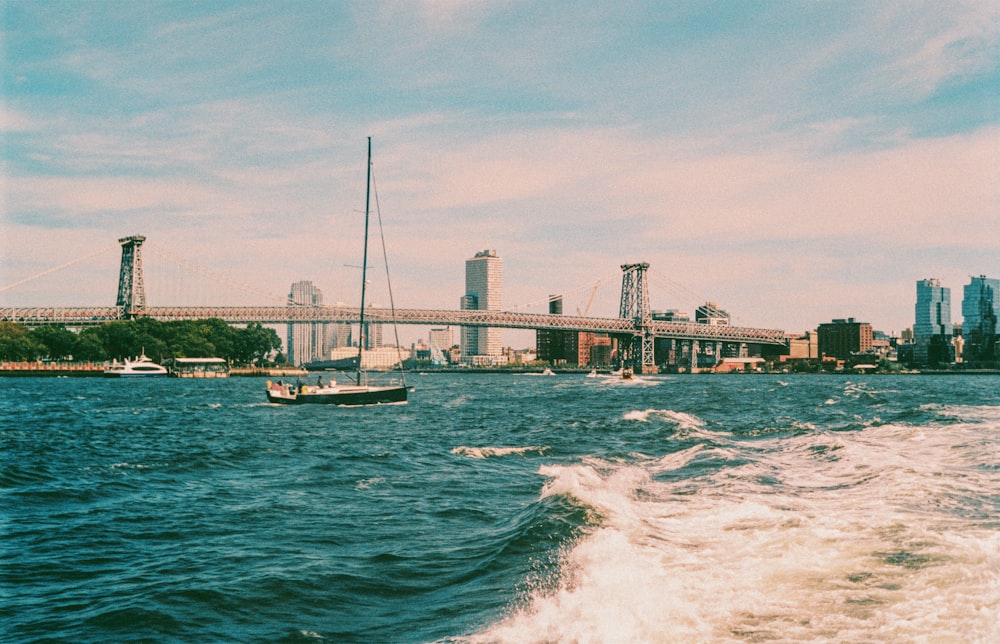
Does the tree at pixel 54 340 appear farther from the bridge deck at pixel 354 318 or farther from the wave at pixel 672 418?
the wave at pixel 672 418

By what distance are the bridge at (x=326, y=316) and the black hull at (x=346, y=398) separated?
91.5 m

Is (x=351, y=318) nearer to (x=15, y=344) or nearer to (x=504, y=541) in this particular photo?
(x=15, y=344)

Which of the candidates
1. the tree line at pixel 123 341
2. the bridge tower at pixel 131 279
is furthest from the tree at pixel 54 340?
the bridge tower at pixel 131 279

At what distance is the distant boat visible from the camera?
424ft

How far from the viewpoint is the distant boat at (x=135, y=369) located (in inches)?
5084

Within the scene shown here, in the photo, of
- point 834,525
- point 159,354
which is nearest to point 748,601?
point 834,525

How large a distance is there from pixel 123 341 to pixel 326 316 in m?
35.2

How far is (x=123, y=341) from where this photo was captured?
447 feet

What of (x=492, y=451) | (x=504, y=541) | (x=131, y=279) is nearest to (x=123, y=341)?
(x=131, y=279)

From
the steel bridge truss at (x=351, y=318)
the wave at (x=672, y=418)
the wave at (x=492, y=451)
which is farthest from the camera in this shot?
the steel bridge truss at (x=351, y=318)

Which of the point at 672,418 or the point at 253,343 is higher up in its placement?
the point at 253,343

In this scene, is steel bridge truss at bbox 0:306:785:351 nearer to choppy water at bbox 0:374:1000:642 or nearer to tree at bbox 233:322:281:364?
tree at bbox 233:322:281:364

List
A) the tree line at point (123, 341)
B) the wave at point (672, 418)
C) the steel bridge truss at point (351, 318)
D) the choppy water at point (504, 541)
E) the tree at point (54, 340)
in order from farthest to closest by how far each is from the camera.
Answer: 1. the steel bridge truss at point (351, 318)
2. the tree at point (54, 340)
3. the tree line at point (123, 341)
4. the wave at point (672, 418)
5. the choppy water at point (504, 541)

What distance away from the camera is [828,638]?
30.3ft
